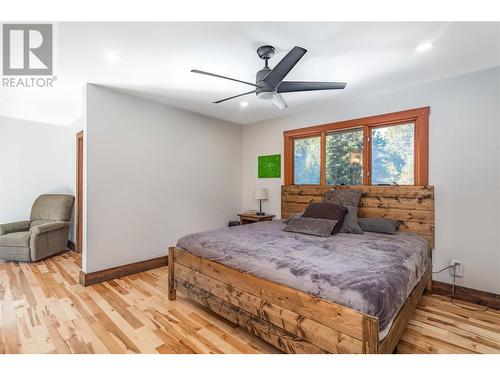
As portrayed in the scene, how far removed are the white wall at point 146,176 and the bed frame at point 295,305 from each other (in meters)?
1.14

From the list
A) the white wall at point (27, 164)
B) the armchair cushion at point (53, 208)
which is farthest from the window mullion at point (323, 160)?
the white wall at point (27, 164)

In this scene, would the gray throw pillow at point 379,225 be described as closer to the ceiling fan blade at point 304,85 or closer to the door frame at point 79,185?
the ceiling fan blade at point 304,85

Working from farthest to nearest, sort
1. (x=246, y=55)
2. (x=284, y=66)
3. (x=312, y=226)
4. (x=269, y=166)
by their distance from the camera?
(x=269, y=166), (x=312, y=226), (x=246, y=55), (x=284, y=66)

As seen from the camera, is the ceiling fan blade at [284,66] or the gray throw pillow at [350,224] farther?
the gray throw pillow at [350,224]

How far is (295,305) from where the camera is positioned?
1.50 m

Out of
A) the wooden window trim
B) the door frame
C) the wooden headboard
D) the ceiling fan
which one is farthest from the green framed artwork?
the door frame

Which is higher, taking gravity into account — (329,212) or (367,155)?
(367,155)

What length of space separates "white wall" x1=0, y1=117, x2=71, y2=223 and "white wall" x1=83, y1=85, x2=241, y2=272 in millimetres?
2352

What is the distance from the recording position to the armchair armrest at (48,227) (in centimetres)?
347

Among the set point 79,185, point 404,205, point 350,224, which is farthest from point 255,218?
point 79,185

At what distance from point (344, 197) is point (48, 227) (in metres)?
4.44

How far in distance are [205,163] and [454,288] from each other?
148 inches

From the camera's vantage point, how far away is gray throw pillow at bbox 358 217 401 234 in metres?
2.69

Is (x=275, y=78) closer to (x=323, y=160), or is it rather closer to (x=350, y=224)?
(x=350, y=224)
